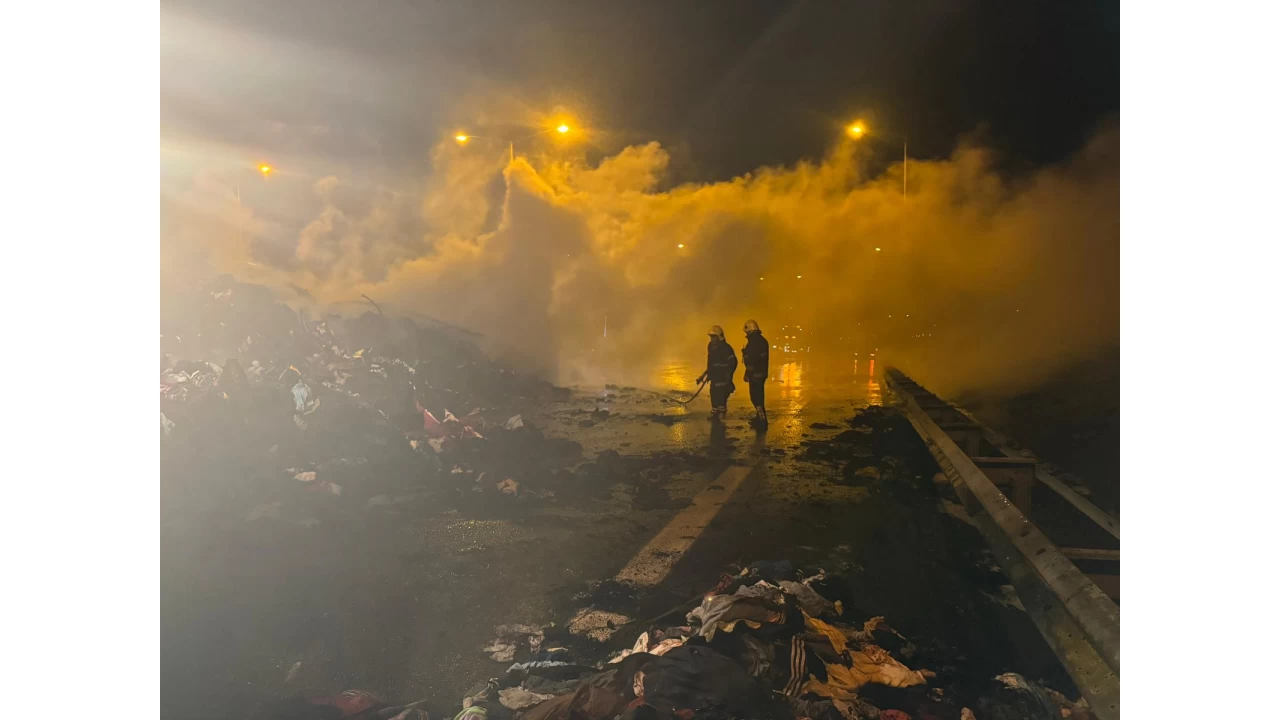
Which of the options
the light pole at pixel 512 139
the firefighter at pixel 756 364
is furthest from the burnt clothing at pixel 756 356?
the light pole at pixel 512 139

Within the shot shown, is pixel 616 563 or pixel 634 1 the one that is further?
pixel 634 1

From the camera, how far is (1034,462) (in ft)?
7.64

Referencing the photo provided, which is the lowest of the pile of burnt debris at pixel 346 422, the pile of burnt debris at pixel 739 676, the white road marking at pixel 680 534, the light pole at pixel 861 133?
the pile of burnt debris at pixel 739 676

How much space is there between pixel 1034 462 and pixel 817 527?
0.85 metres

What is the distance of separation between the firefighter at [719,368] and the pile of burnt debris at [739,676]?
62 centimetres

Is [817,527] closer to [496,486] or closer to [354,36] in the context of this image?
[496,486]

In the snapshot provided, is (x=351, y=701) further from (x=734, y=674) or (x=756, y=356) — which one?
(x=756, y=356)

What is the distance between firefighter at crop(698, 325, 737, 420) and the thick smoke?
7 centimetres

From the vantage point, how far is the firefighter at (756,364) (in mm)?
2273

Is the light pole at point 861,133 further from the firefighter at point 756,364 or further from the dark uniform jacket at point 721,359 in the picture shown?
the dark uniform jacket at point 721,359

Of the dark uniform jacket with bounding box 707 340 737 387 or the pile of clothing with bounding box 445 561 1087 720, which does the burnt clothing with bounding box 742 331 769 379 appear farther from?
the pile of clothing with bounding box 445 561 1087 720

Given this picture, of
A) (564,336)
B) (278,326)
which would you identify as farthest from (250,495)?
(564,336)

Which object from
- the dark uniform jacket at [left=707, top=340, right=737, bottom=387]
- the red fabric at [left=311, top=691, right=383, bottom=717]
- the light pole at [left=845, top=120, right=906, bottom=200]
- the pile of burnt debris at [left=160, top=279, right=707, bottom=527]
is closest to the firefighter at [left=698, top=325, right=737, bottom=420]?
the dark uniform jacket at [left=707, top=340, right=737, bottom=387]

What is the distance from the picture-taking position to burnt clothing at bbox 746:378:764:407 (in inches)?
90.5
